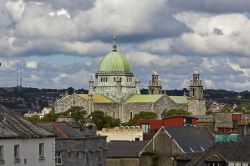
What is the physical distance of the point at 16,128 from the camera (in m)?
45.1

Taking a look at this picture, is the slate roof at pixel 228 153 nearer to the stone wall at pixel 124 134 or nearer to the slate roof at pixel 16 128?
the slate roof at pixel 16 128

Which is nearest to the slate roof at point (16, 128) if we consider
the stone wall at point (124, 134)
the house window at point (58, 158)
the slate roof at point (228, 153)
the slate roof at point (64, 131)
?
the house window at point (58, 158)

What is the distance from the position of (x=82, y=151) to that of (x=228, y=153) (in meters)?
9.07

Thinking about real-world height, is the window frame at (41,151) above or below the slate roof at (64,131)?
below

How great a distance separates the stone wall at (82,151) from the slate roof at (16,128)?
8.68m

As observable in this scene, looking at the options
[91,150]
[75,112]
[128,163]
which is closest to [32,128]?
[91,150]

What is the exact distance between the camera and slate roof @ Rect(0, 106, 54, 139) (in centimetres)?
4381

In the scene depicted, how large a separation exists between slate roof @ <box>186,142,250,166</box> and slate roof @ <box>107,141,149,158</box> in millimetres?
23492

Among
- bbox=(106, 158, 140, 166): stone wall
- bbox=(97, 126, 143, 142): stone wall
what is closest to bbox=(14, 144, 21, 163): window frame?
bbox=(106, 158, 140, 166): stone wall

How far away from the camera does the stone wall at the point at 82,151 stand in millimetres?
56594

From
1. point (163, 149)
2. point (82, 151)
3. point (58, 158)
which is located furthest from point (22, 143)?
point (163, 149)

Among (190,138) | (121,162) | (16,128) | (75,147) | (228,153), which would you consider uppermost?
(190,138)

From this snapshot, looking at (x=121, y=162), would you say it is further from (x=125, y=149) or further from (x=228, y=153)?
(x=228, y=153)

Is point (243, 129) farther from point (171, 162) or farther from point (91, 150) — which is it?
point (91, 150)
